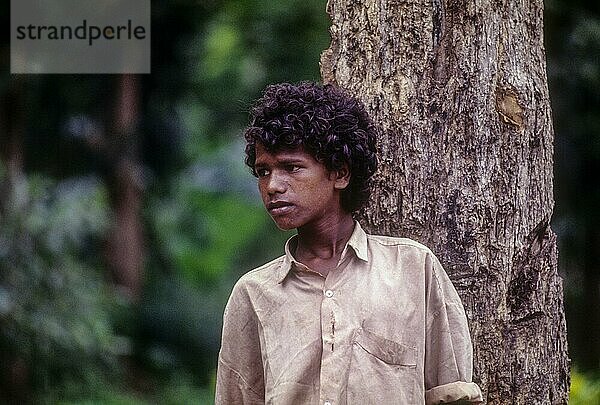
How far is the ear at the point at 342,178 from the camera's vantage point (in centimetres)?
288

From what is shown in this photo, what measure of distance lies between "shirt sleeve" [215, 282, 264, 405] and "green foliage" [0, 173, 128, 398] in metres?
5.06

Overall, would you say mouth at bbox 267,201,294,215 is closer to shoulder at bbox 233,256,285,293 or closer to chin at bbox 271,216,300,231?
chin at bbox 271,216,300,231

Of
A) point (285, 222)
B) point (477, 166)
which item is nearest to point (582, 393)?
point (477, 166)

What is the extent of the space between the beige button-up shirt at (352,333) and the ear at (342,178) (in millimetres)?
141

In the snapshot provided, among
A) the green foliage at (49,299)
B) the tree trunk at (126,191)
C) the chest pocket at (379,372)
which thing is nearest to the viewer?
the chest pocket at (379,372)

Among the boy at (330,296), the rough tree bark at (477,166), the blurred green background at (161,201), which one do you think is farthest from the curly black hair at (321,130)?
the blurred green background at (161,201)

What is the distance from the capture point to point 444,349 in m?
2.89

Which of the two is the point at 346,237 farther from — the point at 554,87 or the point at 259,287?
the point at 554,87

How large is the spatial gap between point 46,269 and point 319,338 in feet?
18.9

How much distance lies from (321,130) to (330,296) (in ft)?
1.42

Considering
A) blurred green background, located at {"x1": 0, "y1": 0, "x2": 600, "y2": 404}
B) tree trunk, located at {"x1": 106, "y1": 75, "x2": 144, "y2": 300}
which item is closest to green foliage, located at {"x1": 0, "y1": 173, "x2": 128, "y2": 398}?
blurred green background, located at {"x1": 0, "y1": 0, "x2": 600, "y2": 404}

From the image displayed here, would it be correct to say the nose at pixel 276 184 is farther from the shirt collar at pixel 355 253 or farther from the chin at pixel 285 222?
the shirt collar at pixel 355 253

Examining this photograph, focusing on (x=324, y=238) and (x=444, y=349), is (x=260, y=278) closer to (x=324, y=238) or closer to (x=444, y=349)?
(x=324, y=238)

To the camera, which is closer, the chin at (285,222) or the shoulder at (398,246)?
the chin at (285,222)
